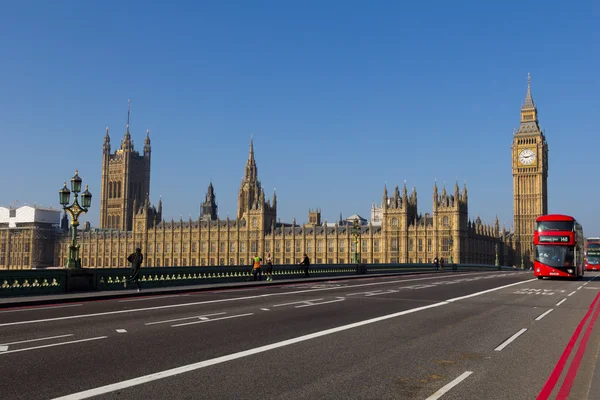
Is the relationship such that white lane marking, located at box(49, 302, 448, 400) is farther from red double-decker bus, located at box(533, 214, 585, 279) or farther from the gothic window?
the gothic window

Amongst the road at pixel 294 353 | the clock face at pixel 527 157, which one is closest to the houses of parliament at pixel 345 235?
the clock face at pixel 527 157

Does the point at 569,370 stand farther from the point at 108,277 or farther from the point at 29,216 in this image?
the point at 29,216

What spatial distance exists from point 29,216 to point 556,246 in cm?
15162

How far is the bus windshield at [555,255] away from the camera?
137ft

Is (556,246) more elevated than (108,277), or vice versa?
(556,246)

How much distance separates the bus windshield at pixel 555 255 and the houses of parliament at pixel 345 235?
129ft

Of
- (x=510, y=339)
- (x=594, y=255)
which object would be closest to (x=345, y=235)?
(x=594, y=255)

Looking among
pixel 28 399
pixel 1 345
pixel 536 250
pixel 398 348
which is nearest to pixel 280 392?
pixel 28 399

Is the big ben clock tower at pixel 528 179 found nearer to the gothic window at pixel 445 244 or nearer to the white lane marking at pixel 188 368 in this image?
the gothic window at pixel 445 244

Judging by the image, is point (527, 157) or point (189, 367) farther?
point (527, 157)

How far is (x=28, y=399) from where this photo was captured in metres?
7.76

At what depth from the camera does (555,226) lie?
1647 inches

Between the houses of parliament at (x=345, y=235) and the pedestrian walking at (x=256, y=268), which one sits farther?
the houses of parliament at (x=345, y=235)

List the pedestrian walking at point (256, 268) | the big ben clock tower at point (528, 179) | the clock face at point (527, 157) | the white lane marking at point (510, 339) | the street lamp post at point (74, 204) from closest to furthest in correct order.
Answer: the white lane marking at point (510, 339) < the street lamp post at point (74, 204) < the pedestrian walking at point (256, 268) < the big ben clock tower at point (528, 179) < the clock face at point (527, 157)
